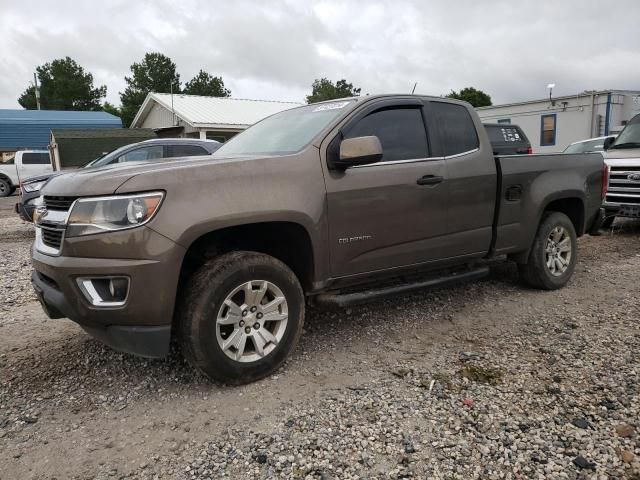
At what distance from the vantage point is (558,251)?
5227 millimetres

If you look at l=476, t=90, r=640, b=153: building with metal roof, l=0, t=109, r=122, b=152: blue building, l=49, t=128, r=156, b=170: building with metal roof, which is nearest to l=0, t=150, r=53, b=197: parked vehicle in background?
l=49, t=128, r=156, b=170: building with metal roof

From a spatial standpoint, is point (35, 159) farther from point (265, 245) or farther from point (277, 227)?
point (277, 227)

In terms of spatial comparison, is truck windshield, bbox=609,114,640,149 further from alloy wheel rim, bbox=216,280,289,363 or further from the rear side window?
alloy wheel rim, bbox=216,280,289,363

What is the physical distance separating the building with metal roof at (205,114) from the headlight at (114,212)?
18966 mm

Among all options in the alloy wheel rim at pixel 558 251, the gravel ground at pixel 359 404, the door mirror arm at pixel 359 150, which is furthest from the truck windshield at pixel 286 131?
the alloy wheel rim at pixel 558 251

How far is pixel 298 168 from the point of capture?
338 centimetres

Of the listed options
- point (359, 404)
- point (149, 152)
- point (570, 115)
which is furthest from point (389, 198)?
point (570, 115)

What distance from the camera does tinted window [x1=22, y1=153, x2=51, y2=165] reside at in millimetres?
19891

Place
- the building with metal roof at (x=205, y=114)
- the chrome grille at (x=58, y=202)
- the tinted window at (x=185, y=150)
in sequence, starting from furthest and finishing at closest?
the building with metal roof at (x=205, y=114) → the tinted window at (x=185, y=150) → the chrome grille at (x=58, y=202)

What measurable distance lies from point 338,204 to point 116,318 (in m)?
1.58

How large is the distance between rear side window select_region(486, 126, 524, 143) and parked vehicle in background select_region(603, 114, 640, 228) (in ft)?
5.51

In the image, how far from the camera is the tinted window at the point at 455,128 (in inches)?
168

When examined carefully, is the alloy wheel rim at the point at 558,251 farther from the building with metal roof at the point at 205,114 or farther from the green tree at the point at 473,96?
the green tree at the point at 473,96

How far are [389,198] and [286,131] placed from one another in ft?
3.33
